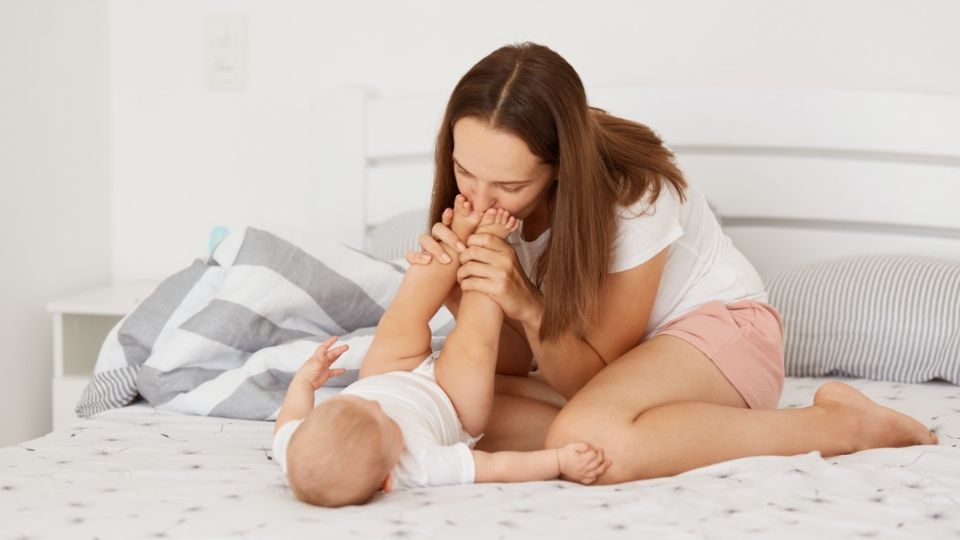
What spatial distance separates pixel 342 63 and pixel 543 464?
152 centimetres

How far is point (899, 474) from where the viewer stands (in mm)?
1295

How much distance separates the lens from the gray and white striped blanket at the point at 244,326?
1.69 metres

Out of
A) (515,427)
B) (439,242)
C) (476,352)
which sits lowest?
(515,427)

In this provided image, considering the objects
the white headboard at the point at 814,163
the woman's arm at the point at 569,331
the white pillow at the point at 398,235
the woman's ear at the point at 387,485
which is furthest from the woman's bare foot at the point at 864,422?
the white pillow at the point at 398,235

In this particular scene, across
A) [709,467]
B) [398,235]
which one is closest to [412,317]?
[709,467]

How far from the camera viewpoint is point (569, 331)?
1.42 m

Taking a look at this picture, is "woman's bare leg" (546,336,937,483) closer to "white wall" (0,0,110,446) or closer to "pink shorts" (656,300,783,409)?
"pink shorts" (656,300,783,409)

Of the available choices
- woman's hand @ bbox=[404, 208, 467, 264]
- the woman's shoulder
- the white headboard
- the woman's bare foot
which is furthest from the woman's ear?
the white headboard

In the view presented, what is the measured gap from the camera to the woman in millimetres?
1335

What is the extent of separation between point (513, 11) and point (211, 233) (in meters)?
0.88

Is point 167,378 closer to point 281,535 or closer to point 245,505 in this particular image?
point 245,505

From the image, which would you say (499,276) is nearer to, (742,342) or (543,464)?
(543,464)

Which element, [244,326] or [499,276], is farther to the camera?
[244,326]

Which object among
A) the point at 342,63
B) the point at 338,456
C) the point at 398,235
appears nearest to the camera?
the point at 338,456
